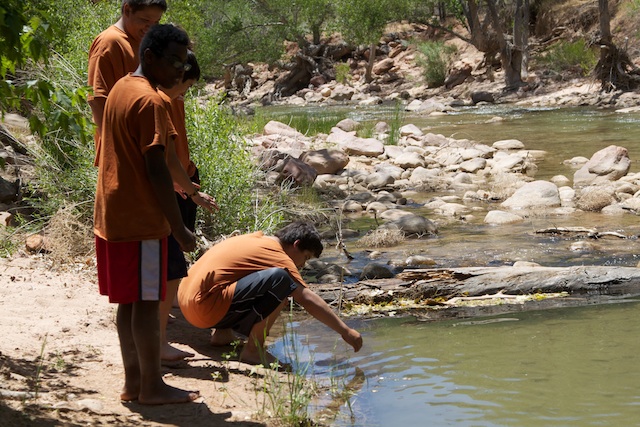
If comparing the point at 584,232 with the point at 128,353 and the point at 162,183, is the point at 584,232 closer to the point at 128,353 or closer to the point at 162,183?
the point at 128,353

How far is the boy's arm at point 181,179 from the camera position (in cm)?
350

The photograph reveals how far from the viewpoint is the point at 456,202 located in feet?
35.7

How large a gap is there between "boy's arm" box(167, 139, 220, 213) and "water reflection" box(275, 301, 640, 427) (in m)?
1.06

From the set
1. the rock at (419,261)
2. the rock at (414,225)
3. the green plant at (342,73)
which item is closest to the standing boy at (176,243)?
the rock at (419,261)

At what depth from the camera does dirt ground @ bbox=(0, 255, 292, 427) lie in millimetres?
3212

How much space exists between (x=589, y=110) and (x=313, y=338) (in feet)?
61.1

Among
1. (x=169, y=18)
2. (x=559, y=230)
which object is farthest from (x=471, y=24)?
(x=559, y=230)

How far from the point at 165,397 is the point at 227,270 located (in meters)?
0.90

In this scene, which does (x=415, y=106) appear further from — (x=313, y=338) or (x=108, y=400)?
(x=108, y=400)

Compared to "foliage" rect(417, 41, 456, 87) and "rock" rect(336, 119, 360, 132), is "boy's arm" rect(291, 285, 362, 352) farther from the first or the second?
"foliage" rect(417, 41, 456, 87)

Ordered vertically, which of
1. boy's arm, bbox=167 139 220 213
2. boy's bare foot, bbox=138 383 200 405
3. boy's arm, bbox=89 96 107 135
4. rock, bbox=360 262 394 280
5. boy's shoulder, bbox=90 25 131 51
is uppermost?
boy's shoulder, bbox=90 25 131 51

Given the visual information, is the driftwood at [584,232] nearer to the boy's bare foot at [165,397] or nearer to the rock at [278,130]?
the boy's bare foot at [165,397]

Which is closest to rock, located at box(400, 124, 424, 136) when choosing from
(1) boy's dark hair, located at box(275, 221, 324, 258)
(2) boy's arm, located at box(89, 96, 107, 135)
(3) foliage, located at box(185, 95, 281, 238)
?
(3) foliage, located at box(185, 95, 281, 238)

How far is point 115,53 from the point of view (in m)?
3.95
